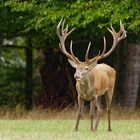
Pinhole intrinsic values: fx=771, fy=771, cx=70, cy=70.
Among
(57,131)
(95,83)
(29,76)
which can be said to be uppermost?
(95,83)

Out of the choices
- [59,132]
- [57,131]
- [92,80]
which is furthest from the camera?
[92,80]

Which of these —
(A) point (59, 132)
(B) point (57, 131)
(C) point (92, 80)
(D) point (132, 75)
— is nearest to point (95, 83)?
(C) point (92, 80)

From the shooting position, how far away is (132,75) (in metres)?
27.1

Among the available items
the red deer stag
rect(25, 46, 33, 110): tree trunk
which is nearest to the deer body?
the red deer stag

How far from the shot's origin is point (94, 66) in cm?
1581

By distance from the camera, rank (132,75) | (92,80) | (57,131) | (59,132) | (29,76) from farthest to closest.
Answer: (29,76)
(132,75)
(92,80)
(57,131)
(59,132)

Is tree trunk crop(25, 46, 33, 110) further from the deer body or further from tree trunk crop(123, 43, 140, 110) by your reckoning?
the deer body

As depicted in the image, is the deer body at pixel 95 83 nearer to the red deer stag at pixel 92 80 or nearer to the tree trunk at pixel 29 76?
the red deer stag at pixel 92 80

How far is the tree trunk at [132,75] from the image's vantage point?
88.1ft

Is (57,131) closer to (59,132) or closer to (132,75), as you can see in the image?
(59,132)

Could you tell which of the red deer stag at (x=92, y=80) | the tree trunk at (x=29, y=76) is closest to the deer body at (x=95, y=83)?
the red deer stag at (x=92, y=80)

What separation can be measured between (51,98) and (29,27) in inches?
215

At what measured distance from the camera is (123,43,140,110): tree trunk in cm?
2684

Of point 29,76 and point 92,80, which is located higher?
point 92,80
